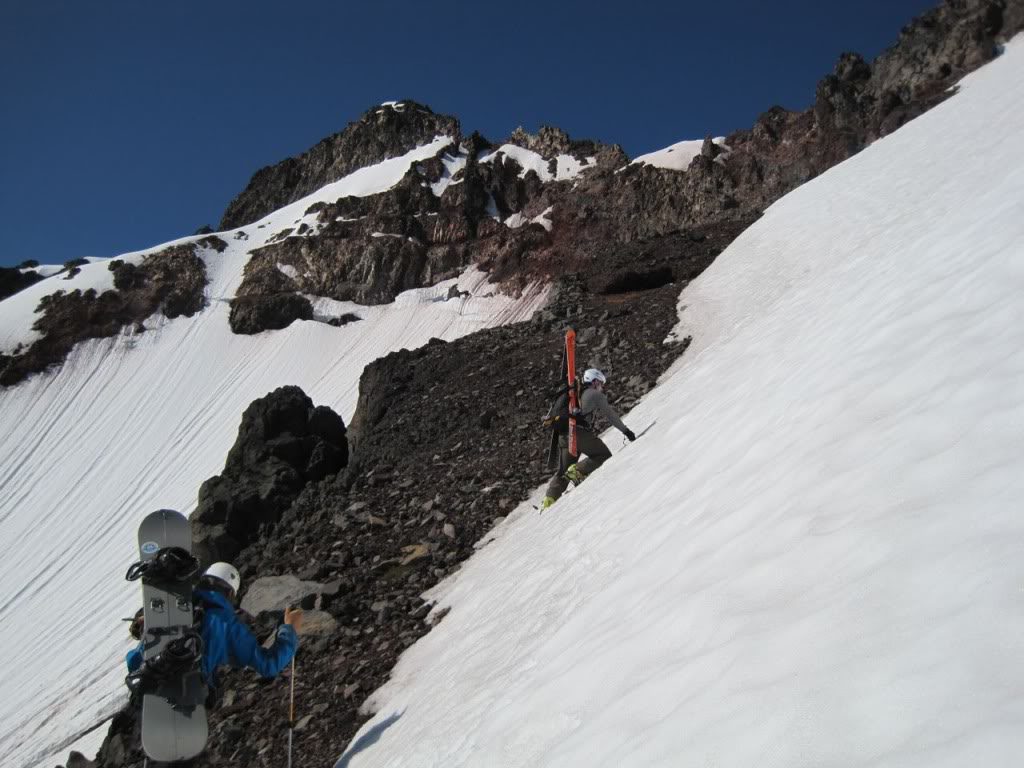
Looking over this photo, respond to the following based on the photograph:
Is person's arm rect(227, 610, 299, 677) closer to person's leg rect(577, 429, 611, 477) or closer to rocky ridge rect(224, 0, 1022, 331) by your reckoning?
person's leg rect(577, 429, 611, 477)

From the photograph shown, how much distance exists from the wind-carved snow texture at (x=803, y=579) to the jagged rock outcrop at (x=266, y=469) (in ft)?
30.8

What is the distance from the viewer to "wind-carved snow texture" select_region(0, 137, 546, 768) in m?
22.6

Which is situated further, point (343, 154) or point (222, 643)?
point (343, 154)

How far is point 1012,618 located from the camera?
1.41 metres

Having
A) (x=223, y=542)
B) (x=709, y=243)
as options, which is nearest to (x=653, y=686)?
(x=223, y=542)

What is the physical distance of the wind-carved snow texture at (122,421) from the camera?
2264 centimetres

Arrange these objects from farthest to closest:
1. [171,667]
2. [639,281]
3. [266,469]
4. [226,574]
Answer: [639,281] → [266,469] → [226,574] → [171,667]

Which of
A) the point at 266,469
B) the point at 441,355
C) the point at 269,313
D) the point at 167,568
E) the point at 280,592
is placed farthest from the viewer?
the point at 269,313

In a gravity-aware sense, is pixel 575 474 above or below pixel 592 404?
below

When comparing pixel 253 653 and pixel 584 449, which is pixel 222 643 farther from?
pixel 584 449

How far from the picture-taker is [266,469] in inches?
623

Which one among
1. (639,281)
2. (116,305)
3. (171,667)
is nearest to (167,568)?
(171,667)

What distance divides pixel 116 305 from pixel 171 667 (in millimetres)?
55471

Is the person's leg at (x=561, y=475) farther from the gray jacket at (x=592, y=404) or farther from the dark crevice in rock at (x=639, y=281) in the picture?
the dark crevice in rock at (x=639, y=281)
